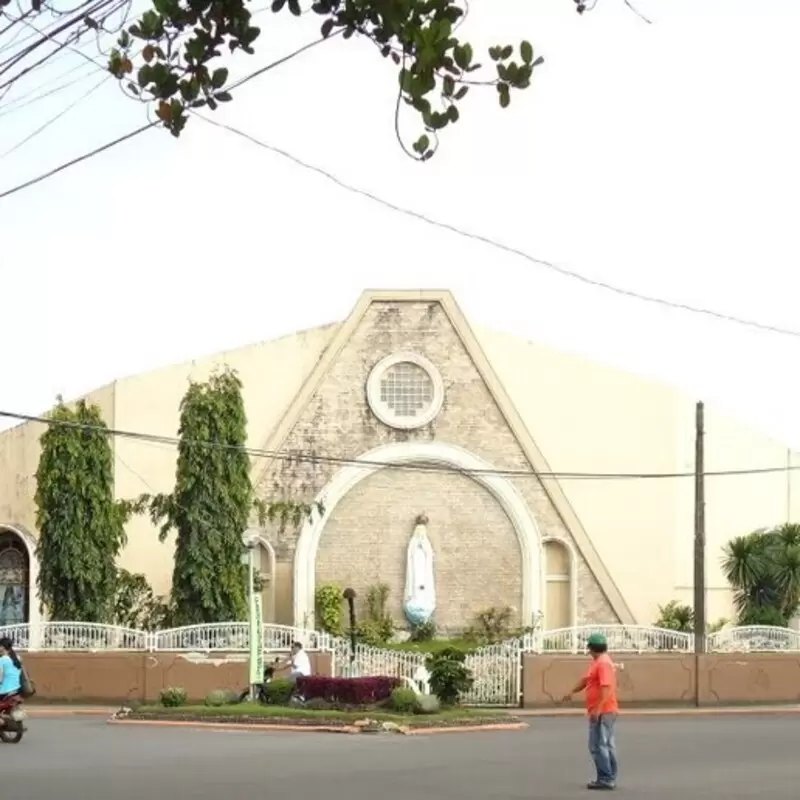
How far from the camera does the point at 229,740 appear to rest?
25.3 metres

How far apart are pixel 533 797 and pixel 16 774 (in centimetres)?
579

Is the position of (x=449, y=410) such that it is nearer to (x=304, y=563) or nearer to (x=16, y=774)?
(x=304, y=563)

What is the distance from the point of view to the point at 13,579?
43.4 metres

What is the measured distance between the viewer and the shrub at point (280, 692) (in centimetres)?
3096

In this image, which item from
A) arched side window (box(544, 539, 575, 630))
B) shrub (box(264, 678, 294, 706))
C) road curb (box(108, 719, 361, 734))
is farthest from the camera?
arched side window (box(544, 539, 575, 630))

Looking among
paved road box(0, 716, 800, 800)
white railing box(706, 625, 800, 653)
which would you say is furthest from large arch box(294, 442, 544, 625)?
paved road box(0, 716, 800, 800)

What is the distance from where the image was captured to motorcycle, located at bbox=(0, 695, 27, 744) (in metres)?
25.1

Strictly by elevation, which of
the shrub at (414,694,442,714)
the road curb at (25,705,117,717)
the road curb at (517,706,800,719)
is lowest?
the road curb at (25,705,117,717)

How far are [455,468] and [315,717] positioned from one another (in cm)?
1673

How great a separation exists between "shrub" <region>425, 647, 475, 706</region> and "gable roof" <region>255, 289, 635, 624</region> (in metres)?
11.8

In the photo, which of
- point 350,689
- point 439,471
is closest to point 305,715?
point 350,689

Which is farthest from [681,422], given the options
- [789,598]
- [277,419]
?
[277,419]

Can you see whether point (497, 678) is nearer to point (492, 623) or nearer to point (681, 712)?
point (681, 712)

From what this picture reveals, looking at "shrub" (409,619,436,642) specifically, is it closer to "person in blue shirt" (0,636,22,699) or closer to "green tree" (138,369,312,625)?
"green tree" (138,369,312,625)
